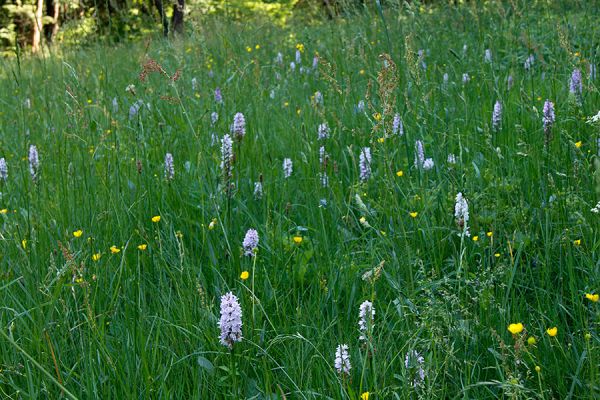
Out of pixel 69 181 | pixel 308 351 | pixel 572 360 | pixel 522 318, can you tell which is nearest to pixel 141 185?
pixel 69 181

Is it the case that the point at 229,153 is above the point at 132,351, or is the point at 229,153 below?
above

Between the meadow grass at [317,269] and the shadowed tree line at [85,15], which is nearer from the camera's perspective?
the meadow grass at [317,269]

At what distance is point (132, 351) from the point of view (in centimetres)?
150

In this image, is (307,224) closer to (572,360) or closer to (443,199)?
(443,199)

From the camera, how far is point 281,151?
9.71 ft

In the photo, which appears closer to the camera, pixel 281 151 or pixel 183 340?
pixel 183 340

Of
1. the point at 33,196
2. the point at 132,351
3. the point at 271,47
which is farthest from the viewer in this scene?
the point at 271,47

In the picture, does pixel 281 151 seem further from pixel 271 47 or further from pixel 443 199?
pixel 271 47

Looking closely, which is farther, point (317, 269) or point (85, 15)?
point (85, 15)

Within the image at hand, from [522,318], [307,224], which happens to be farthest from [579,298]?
[307,224]

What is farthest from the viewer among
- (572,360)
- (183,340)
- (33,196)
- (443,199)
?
(33,196)

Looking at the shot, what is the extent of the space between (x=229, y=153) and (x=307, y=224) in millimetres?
362

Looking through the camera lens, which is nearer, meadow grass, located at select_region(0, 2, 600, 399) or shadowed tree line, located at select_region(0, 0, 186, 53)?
meadow grass, located at select_region(0, 2, 600, 399)

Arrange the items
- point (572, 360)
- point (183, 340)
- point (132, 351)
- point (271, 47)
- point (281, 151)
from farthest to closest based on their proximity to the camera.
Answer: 1. point (271, 47)
2. point (281, 151)
3. point (183, 340)
4. point (132, 351)
5. point (572, 360)
